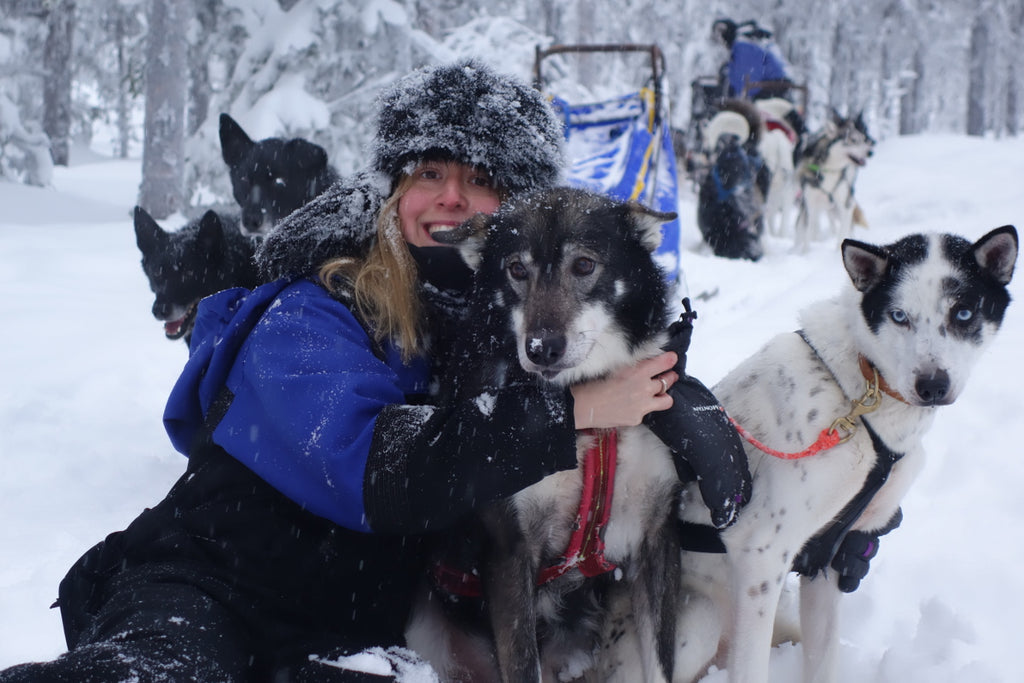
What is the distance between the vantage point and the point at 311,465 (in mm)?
1801

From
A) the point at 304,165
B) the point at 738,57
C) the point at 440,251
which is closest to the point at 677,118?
the point at 738,57

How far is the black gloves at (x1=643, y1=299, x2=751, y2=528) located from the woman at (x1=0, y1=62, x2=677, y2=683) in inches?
2.4

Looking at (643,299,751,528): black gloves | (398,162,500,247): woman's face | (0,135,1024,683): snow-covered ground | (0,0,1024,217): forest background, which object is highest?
(0,0,1024,217): forest background

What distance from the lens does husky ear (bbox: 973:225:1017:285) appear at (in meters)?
2.01

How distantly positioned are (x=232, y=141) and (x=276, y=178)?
55 centimetres

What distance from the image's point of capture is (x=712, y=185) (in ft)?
32.2

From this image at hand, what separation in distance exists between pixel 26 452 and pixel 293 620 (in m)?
2.64

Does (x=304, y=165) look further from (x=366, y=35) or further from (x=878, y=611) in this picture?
(x=366, y=35)

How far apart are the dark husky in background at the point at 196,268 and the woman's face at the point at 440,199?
1.59m

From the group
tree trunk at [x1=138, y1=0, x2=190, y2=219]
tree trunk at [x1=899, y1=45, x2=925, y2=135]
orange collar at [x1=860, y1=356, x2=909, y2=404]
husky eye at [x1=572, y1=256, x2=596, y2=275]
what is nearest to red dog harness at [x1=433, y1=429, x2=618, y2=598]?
husky eye at [x1=572, y1=256, x2=596, y2=275]

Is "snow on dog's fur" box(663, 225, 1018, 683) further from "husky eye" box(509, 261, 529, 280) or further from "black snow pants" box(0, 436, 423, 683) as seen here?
"black snow pants" box(0, 436, 423, 683)

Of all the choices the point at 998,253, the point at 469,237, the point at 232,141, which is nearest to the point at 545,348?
the point at 469,237

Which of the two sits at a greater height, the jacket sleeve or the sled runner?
the sled runner

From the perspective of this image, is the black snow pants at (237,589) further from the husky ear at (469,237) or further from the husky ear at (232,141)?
the husky ear at (232,141)
